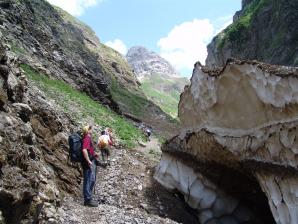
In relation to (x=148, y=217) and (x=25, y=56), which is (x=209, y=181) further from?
(x=25, y=56)

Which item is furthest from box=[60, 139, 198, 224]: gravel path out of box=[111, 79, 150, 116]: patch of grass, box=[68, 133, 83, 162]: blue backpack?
box=[111, 79, 150, 116]: patch of grass

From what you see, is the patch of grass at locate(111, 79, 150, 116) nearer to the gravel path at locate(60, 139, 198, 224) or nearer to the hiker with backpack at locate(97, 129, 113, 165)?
the hiker with backpack at locate(97, 129, 113, 165)

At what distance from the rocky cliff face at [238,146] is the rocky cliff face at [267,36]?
30.8 metres

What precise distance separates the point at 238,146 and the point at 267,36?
5105cm

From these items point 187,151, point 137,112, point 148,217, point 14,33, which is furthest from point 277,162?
point 137,112

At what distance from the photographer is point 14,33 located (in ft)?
122

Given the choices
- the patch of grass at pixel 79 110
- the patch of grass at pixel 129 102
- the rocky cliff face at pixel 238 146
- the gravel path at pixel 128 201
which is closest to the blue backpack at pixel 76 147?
the gravel path at pixel 128 201

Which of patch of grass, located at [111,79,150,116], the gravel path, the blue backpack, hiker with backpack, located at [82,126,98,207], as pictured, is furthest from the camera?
patch of grass, located at [111,79,150,116]

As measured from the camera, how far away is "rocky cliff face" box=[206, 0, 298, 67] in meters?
53.1

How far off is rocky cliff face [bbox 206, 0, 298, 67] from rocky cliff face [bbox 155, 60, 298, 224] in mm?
30831

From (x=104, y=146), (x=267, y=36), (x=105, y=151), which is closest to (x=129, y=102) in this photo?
(x=267, y=36)

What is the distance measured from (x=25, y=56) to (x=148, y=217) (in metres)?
23.2

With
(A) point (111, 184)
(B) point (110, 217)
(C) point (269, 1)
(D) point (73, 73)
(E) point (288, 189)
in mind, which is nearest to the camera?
(E) point (288, 189)

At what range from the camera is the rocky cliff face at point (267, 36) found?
5312 centimetres
